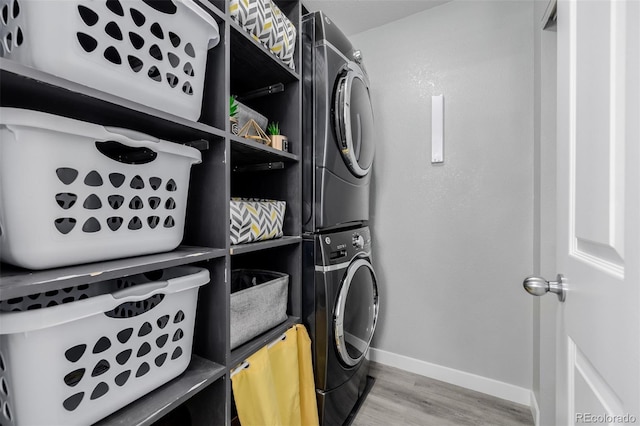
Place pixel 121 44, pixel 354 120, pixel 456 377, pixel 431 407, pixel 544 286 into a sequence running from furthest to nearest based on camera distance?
1. pixel 456 377
2. pixel 431 407
3. pixel 354 120
4. pixel 544 286
5. pixel 121 44

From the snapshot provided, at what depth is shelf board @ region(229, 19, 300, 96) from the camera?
106 centimetres

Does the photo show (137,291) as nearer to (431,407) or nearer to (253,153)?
(253,153)

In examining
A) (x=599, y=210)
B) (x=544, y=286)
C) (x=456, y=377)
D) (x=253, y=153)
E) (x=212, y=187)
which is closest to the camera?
(x=599, y=210)

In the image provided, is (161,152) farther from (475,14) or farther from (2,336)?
(475,14)

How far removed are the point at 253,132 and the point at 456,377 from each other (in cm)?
204

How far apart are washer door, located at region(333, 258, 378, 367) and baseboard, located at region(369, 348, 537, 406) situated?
1.80 feet

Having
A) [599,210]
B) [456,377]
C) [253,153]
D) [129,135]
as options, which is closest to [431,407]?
[456,377]

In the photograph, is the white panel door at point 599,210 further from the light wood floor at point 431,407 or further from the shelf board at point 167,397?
the light wood floor at point 431,407

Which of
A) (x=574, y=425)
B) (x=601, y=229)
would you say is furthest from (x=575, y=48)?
(x=574, y=425)

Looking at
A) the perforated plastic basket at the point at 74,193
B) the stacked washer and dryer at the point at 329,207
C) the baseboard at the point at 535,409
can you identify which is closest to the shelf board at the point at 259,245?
the stacked washer and dryer at the point at 329,207

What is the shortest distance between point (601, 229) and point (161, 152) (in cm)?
101

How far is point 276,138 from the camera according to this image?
1.27 meters

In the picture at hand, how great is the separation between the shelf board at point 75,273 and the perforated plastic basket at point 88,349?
0.04m

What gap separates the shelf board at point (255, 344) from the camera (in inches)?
38.4
